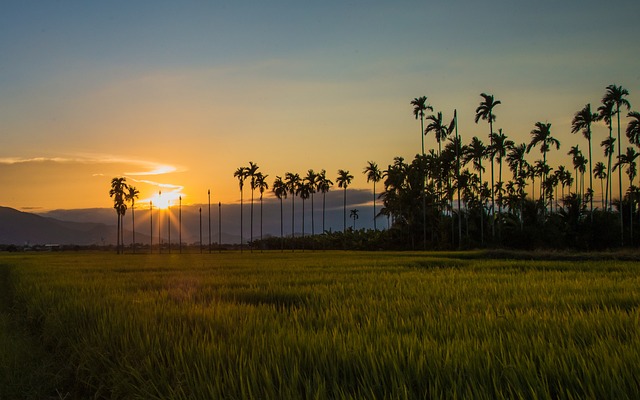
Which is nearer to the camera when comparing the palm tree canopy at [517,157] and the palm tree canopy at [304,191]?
the palm tree canopy at [517,157]

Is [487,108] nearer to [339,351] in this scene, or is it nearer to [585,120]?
[585,120]

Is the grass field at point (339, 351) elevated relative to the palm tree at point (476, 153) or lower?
lower

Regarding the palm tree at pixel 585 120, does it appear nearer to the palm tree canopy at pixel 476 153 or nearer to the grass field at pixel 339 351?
the palm tree canopy at pixel 476 153

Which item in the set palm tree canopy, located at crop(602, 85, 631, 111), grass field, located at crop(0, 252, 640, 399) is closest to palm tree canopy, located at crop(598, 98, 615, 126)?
palm tree canopy, located at crop(602, 85, 631, 111)

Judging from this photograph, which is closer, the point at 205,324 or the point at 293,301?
the point at 205,324

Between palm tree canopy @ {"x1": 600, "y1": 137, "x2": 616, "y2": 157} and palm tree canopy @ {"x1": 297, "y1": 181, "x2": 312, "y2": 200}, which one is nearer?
palm tree canopy @ {"x1": 600, "y1": 137, "x2": 616, "y2": 157}

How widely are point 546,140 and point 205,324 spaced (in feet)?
211

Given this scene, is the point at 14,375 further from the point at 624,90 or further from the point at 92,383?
the point at 624,90

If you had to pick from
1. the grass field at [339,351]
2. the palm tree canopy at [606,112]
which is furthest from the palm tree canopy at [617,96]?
the grass field at [339,351]

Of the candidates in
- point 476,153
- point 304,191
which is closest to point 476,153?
point 476,153

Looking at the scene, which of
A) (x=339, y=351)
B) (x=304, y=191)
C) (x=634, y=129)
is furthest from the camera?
(x=304, y=191)

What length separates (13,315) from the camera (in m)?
14.0

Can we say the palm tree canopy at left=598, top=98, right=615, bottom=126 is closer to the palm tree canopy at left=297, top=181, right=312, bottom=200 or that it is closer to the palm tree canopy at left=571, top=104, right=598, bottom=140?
the palm tree canopy at left=571, top=104, right=598, bottom=140

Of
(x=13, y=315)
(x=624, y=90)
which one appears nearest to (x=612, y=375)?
(x=13, y=315)
